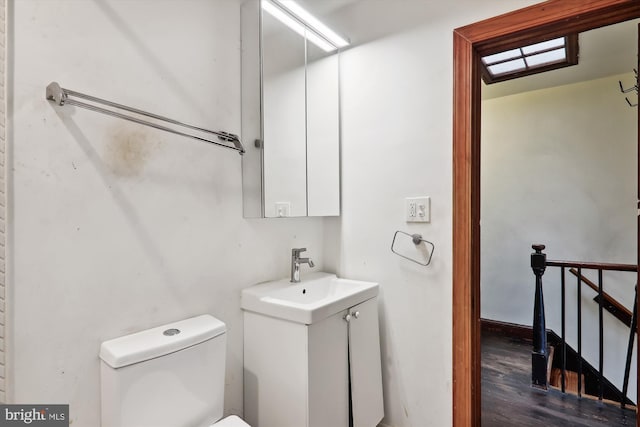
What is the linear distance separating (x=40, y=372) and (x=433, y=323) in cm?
151

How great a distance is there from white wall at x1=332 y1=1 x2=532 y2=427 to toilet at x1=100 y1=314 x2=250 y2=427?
2.90 ft

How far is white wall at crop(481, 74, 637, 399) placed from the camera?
2.79m

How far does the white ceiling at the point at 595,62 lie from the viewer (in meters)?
2.10

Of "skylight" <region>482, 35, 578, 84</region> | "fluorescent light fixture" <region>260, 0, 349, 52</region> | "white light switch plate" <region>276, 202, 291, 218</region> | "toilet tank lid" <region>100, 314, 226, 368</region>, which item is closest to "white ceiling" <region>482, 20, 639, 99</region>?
"skylight" <region>482, 35, 578, 84</region>

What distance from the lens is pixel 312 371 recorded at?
1273 millimetres

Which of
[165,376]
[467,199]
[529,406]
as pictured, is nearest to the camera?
[165,376]

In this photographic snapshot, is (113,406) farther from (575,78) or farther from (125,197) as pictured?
(575,78)

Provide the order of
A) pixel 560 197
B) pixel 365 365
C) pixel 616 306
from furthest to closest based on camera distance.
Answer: pixel 560 197
pixel 616 306
pixel 365 365

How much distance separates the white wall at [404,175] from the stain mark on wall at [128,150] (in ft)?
3.47

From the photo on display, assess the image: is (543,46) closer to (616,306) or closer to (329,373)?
(616,306)

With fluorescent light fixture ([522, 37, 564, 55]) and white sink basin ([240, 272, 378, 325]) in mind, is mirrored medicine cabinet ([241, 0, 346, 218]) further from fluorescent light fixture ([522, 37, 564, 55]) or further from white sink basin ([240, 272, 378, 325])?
fluorescent light fixture ([522, 37, 564, 55])

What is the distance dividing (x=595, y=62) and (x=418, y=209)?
2.27 metres

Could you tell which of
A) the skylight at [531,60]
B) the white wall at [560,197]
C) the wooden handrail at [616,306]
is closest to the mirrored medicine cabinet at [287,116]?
the skylight at [531,60]

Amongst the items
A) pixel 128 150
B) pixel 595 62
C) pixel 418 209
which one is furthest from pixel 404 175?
pixel 595 62
